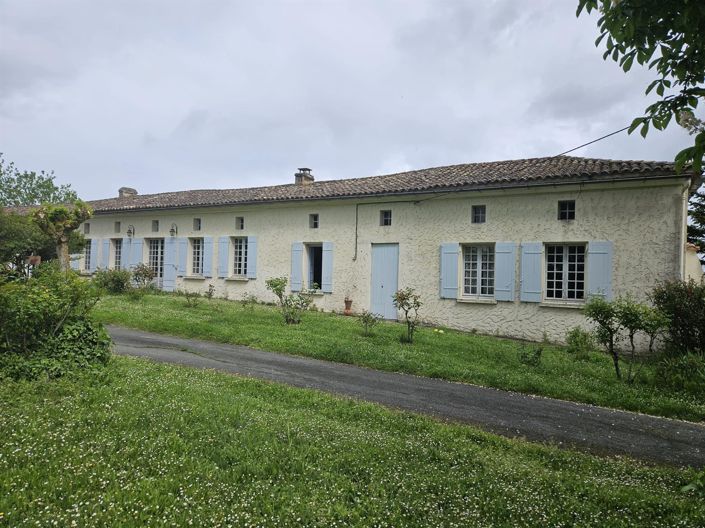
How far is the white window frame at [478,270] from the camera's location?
1281 cm

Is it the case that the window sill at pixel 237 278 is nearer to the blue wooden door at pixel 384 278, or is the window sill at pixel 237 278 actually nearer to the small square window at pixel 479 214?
the blue wooden door at pixel 384 278

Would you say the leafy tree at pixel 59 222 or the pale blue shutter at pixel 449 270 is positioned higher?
the leafy tree at pixel 59 222

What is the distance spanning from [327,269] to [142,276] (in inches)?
321

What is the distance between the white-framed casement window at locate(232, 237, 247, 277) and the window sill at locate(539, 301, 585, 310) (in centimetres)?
1065

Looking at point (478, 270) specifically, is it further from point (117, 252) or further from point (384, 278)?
point (117, 252)

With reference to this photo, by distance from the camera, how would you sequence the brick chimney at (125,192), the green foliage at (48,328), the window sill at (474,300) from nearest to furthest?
the green foliage at (48,328) < the window sill at (474,300) < the brick chimney at (125,192)

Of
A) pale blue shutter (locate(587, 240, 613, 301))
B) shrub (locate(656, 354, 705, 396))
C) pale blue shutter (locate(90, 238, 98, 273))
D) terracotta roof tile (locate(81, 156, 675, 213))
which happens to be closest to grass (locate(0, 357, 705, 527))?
shrub (locate(656, 354, 705, 396))

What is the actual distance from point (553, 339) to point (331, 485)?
981cm

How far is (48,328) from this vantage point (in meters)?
5.77

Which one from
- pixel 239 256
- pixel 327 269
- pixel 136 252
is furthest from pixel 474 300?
pixel 136 252

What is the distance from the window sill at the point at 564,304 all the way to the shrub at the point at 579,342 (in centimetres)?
52

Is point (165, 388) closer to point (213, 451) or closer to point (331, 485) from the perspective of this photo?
point (213, 451)

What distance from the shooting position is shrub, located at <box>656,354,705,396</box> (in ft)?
23.1

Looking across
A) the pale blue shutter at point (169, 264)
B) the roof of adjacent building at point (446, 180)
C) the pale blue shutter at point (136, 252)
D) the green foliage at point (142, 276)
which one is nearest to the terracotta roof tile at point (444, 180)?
the roof of adjacent building at point (446, 180)
